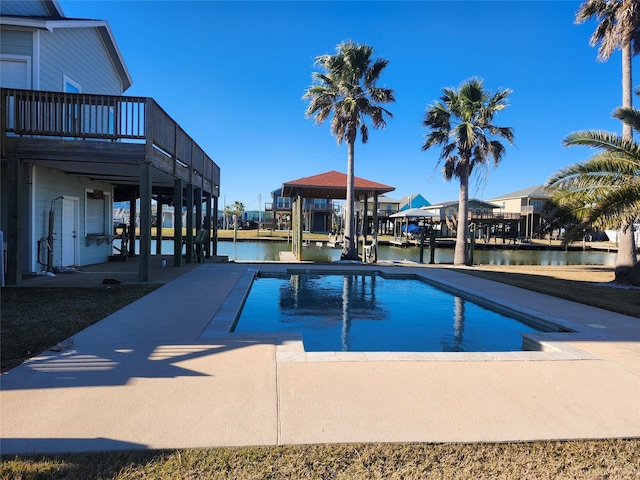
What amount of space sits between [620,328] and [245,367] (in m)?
5.78

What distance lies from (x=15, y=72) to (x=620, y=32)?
18.1 meters

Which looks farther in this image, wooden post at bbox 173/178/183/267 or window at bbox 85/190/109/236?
window at bbox 85/190/109/236

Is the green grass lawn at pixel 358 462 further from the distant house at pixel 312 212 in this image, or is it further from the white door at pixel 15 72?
the distant house at pixel 312 212

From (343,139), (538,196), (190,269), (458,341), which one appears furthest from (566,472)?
(538,196)

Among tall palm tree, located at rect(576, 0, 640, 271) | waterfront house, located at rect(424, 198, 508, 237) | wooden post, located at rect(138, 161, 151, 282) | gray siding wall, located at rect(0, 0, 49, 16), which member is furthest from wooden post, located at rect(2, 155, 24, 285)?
waterfront house, located at rect(424, 198, 508, 237)

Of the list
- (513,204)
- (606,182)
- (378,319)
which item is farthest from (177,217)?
(513,204)

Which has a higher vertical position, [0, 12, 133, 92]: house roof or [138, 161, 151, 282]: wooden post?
[0, 12, 133, 92]: house roof

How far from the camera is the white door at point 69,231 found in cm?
1195

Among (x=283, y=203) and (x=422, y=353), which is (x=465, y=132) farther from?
(x=283, y=203)

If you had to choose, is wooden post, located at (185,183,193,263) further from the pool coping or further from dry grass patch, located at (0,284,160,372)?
the pool coping

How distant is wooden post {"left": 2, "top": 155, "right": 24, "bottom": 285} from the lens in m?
8.62

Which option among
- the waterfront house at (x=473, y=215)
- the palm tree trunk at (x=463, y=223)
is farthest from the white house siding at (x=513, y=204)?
the palm tree trunk at (x=463, y=223)

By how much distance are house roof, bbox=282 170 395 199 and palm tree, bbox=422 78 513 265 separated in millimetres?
3243

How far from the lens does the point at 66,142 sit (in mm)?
8852
